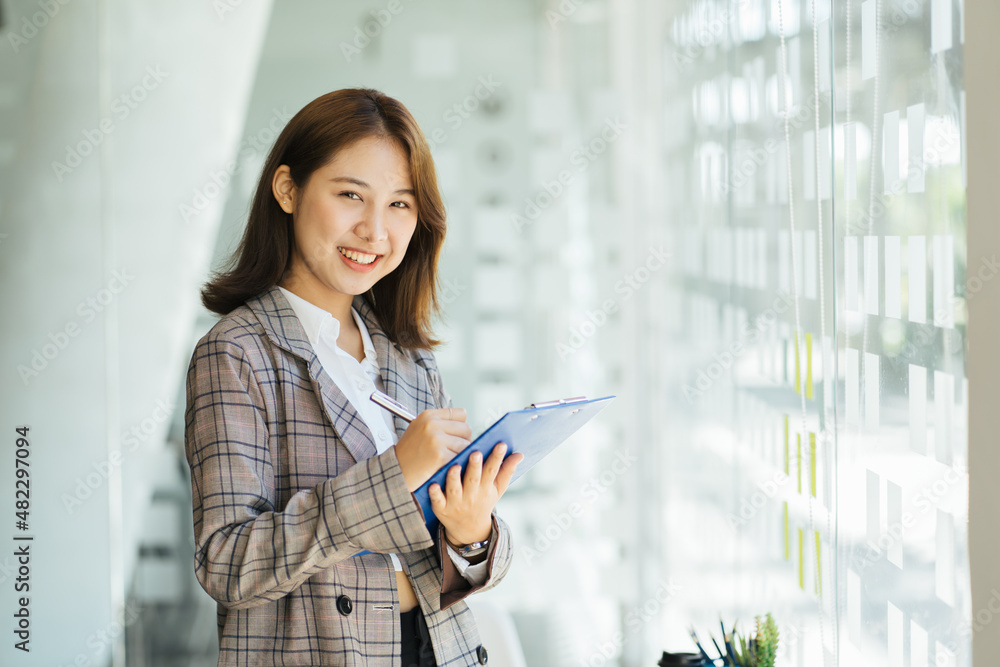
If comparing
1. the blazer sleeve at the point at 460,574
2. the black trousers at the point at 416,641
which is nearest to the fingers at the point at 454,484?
the blazer sleeve at the point at 460,574

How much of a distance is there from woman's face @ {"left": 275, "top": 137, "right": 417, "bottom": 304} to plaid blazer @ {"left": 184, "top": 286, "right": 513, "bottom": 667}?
0.31 feet

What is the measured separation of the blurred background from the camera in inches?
81.5

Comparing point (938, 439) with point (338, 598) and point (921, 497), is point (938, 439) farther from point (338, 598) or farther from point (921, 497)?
point (338, 598)

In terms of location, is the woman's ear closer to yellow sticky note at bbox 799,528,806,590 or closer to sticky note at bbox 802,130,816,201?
sticky note at bbox 802,130,816,201

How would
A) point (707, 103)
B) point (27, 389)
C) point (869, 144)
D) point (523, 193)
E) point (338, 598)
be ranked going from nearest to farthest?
1. point (338, 598)
2. point (869, 144)
3. point (707, 103)
4. point (27, 389)
5. point (523, 193)

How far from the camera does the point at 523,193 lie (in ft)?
9.61

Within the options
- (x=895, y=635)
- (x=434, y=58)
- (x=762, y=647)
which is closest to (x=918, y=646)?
(x=895, y=635)

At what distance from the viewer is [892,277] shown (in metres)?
1.28

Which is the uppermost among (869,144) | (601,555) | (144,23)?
(144,23)

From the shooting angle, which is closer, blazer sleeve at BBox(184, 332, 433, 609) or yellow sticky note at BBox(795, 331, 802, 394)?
blazer sleeve at BBox(184, 332, 433, 609)

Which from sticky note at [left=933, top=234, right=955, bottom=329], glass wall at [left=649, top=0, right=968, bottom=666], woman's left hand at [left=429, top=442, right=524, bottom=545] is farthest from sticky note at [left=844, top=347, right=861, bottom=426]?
woman's left hand at [left=429, top=442, right=524, bottom=545]

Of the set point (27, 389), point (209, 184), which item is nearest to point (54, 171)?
point (209, 184)

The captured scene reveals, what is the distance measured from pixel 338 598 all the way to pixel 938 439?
33.3 inches

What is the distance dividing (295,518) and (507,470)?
278mm
